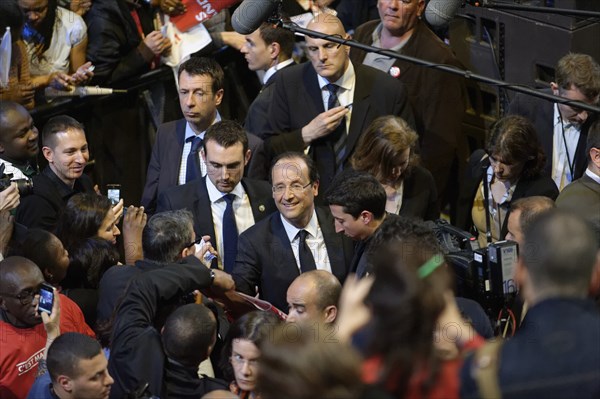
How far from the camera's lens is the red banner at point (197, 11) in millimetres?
7492

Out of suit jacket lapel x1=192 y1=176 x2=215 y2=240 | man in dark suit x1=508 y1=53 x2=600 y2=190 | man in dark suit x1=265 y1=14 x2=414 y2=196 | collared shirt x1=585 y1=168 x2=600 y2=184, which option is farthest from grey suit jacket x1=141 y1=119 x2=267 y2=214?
collared shirt x1=585 y1=168 x2=600 y2=184

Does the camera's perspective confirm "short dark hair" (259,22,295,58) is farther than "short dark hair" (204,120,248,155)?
Yes

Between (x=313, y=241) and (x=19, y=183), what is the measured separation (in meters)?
1.54

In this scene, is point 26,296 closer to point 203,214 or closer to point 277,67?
point 203,214

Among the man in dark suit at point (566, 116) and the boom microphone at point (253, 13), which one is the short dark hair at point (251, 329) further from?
the man in dark suit at point (566, 116)

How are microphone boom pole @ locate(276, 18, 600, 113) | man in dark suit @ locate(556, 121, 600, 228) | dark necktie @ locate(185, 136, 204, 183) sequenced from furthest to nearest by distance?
dark necktie @ locate(185, 136, 204, 183) → man in dark suit @ locate(556, 121, 600, 228) → microphone boom pole @ locate(276, 18, 600, 113)

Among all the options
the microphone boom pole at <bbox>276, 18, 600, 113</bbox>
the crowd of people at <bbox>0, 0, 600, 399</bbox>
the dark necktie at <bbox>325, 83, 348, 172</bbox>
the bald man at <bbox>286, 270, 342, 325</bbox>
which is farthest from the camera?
the dark necktie at <bbox>325, 83, 348, 172</bbox>

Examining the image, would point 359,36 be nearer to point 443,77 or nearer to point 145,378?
point 443,77

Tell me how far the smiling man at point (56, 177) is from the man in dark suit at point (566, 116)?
2482 mm

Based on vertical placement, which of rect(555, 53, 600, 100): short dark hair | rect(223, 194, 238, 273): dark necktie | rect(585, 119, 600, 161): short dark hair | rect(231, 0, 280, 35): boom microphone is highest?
rect(231, 0, 280, 35): boom microphone

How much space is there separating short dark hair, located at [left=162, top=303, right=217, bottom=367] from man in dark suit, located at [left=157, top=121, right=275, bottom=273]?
1.31 m

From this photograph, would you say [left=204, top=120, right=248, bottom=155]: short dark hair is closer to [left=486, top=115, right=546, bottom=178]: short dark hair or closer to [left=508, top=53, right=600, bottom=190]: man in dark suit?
[left=486, top=115, right=546, bottom=178]: short dark hair

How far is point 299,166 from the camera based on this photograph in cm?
554

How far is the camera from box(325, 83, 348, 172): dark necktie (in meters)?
6.40
